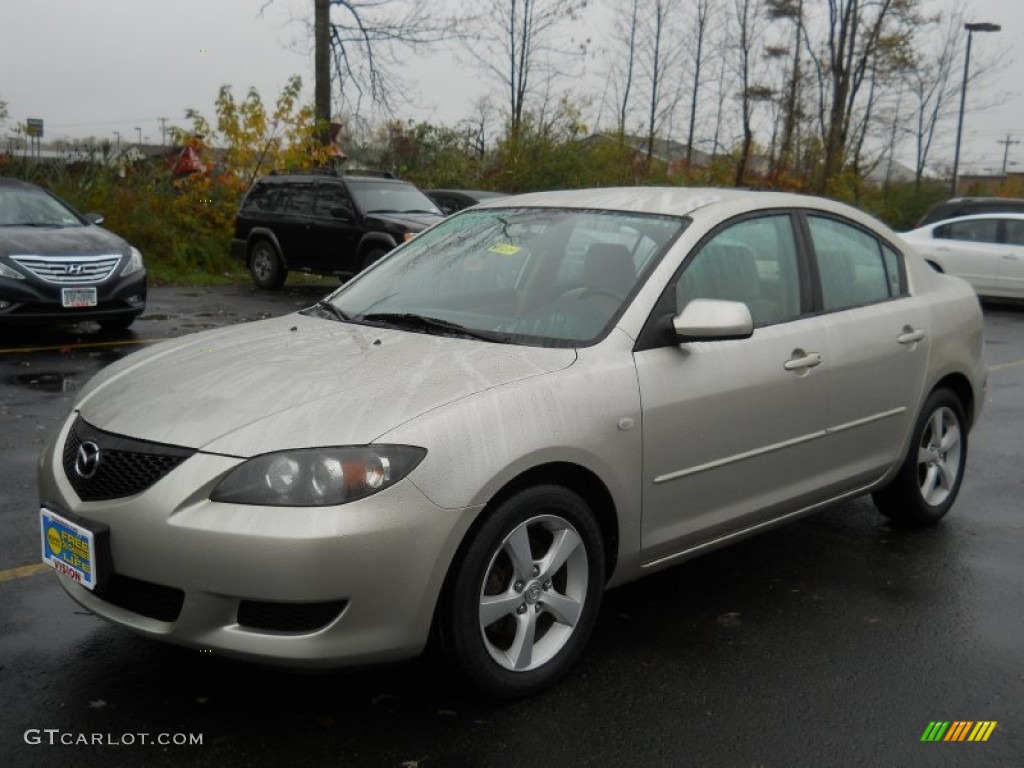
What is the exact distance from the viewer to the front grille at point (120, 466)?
10.2ft

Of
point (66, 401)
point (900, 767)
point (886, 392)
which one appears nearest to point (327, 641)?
point (900, 767)

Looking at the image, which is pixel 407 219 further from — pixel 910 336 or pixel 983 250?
pixel 910 336

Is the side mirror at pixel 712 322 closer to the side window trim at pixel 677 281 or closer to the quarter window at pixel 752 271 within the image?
the side window trim at pixel 677 281

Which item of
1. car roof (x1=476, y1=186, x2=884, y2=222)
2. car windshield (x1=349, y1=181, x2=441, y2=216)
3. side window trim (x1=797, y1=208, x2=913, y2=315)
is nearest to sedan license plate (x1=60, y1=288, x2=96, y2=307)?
car windshield (x1=349, y1=181, x2=441, y2=216)

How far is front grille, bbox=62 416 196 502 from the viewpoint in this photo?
3.10 metres

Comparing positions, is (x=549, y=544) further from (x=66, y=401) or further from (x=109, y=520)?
(x=66, y=401)

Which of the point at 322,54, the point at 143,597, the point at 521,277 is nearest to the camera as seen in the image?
the point at 143,597

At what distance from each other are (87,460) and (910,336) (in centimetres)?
351

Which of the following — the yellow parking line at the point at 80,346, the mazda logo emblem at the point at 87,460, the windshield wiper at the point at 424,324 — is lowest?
the yellow parking line at the point at 80,346

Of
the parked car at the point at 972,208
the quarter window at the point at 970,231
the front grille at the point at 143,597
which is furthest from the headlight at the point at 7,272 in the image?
the parked car at the point at 972,208

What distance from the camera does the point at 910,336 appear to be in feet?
16.3

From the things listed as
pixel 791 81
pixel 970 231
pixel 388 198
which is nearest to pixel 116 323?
pixel 388 198

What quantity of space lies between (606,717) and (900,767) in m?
0.84

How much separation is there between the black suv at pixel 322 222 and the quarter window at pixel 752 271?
10526 millimetres
